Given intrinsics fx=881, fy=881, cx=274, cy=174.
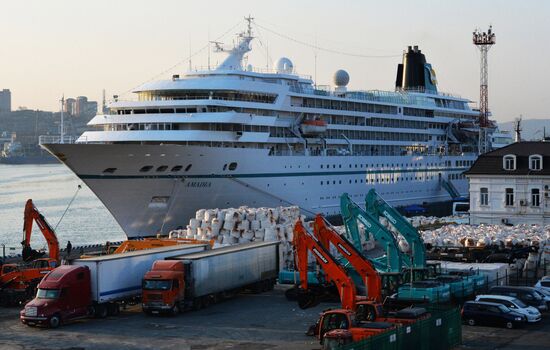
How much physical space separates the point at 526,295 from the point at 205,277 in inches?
345

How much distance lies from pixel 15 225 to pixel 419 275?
1865 inches

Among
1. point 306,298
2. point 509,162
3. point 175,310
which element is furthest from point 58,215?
point 306,298

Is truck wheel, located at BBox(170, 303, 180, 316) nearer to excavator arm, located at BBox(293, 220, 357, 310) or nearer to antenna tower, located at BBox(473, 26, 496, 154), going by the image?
excavator arm, located at BBox(293, 220, 357, 310)

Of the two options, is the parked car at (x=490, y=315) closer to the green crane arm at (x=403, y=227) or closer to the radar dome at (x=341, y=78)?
the green crane arm at (x=403, y=227)

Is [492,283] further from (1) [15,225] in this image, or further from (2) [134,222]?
(1) [15,225]

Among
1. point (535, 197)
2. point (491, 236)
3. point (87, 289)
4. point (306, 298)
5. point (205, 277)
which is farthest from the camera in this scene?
point (535, 197)

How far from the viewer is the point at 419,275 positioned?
26172 millimetres

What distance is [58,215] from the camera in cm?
7450

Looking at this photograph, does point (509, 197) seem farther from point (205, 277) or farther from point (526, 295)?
point (205, 277)

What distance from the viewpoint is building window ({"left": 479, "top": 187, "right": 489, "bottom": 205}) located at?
1661 inches

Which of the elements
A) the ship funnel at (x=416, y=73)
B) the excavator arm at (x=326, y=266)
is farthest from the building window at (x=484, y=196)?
the ship funnel at (x=416, y=73)

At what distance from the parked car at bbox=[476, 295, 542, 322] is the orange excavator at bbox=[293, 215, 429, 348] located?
283cm

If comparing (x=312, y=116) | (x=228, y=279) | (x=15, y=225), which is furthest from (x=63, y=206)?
(x=228, y=279)

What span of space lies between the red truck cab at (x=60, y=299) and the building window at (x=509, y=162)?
954 inches
